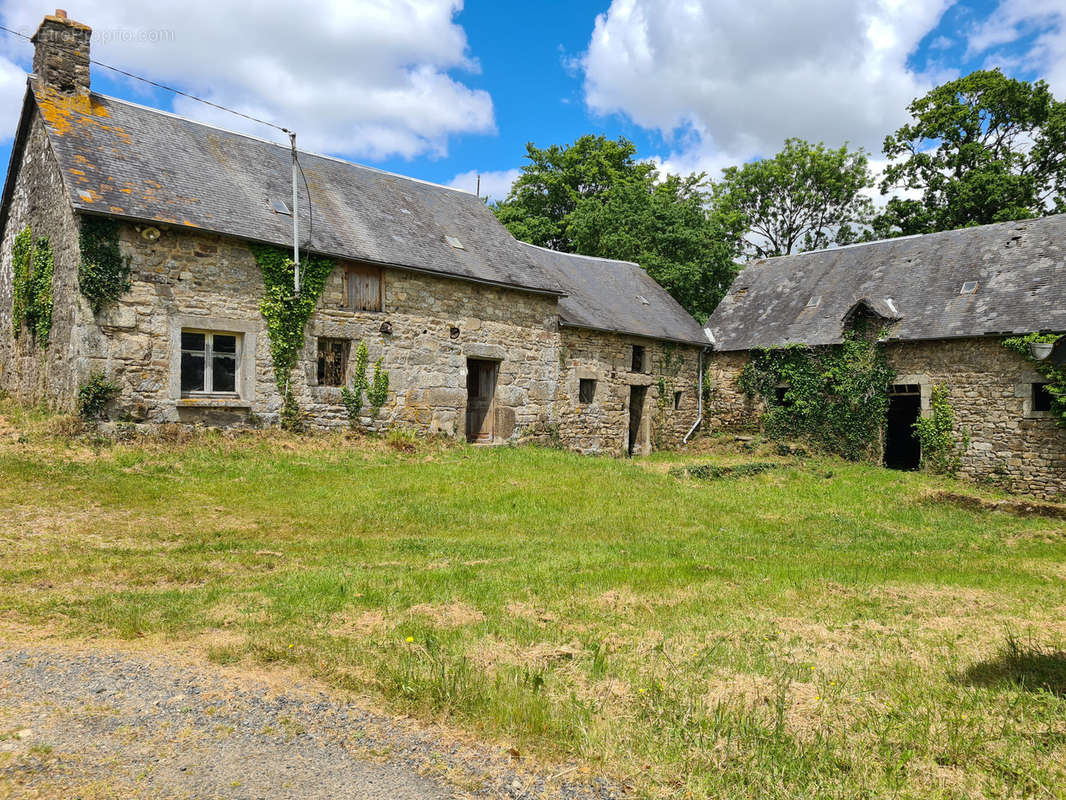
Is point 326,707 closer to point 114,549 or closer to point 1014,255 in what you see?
point 114,549

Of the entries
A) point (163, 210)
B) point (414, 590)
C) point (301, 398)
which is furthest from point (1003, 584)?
point (163, 210)

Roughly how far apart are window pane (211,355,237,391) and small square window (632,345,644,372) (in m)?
11.8

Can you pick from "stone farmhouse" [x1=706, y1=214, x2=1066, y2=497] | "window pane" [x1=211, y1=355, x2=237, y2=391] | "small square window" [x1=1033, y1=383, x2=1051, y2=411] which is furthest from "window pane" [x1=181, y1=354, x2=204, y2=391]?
"small square window" [x1=1033, y1=383, x2=1051, y2=411]

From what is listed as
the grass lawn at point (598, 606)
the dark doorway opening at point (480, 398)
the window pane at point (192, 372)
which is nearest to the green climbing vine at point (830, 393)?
the grass lawn at point (598, 606)

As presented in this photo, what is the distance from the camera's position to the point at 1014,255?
18203 millimetres

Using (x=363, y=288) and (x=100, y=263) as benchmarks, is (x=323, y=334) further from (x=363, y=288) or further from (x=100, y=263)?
(x=100, y=263)

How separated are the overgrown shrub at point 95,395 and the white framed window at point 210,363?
120 centimetres

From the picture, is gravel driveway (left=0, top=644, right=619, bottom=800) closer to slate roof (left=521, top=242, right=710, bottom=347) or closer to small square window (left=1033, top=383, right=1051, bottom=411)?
slate roof (left=521, top=242, right=710, bottom=347)

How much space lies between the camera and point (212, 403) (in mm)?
12945

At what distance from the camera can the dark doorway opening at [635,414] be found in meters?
21.6

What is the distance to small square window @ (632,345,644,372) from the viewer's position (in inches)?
837

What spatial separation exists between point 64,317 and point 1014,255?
2211 centimetres

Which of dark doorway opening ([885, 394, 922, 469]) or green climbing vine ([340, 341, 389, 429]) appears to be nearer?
green climbing vine ([340, 341, 389, 429])

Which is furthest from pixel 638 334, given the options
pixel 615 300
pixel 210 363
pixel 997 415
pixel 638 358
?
pixel 210 363
